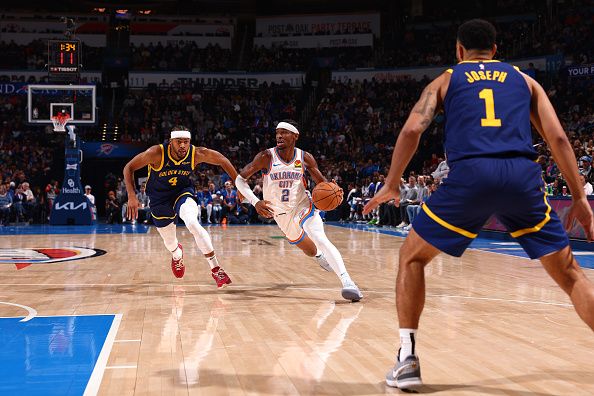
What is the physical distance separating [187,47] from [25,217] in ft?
48.2

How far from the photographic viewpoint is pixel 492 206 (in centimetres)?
319

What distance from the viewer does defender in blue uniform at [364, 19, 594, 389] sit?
10.5ft

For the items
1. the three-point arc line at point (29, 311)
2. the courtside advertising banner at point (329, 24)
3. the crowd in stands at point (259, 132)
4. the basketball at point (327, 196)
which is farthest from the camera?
the courtside advertising banner at point (329, 24)

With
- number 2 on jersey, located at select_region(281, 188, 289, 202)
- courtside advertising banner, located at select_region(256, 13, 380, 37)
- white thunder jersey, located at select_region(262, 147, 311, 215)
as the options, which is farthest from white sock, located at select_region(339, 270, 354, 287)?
→ courtside advertising banner, located at select_region(256, 13, 380, 37)

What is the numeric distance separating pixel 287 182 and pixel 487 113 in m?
4.18

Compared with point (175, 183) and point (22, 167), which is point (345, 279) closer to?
point (175, 183)

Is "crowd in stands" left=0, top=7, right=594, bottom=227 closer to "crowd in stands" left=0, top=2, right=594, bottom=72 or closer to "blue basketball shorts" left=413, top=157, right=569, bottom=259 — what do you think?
"crowd in stands" left=0, top=2, right=594, bottom=72

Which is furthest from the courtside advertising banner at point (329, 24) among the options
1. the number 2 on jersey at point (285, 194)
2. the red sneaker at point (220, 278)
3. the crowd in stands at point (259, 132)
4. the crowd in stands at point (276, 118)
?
the red sneaker at point (220, 278)

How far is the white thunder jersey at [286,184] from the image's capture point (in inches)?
288

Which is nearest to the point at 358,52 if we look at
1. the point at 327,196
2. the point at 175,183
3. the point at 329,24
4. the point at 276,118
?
the point at 329,24

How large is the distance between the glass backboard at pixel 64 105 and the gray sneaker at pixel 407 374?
1801cm

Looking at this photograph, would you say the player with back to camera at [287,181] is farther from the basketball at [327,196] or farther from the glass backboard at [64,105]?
the glass backboard at [64,105]

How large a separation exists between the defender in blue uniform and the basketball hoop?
59.7ft

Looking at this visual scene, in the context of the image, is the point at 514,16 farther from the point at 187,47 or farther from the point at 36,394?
the point at 36,394
